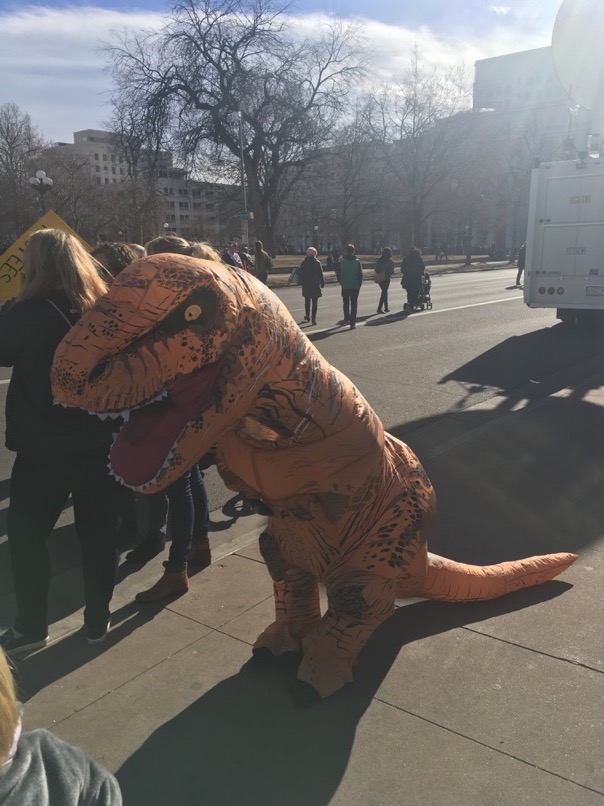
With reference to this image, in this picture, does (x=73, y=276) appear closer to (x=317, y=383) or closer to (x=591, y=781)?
(x=317, y=383)

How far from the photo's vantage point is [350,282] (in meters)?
14.4

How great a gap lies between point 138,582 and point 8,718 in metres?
2.65

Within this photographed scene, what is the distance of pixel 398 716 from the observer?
2449 mm

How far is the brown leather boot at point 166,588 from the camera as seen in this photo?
11.0ft

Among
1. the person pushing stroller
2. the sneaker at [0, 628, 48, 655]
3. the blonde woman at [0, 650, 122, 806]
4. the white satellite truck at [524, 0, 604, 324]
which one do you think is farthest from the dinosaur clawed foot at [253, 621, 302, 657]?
the person pushing stroller

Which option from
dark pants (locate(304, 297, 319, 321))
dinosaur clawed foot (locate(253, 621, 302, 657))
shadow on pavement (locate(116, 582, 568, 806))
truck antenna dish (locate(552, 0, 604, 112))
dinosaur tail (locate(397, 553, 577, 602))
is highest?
truck antenna dish (locate(552, 0, 604, 112))

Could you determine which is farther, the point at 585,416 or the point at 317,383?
the point at 585,416

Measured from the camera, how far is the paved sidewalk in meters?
2.14

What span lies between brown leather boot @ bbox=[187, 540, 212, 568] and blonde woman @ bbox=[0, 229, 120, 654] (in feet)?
2.59

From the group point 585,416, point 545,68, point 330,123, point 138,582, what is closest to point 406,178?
point 330,123

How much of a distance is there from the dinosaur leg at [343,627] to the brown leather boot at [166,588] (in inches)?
41.7

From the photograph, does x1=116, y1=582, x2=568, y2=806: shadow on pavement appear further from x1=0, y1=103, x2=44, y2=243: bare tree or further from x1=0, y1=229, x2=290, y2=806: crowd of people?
x1=0, y1=103, x2=44, y2=243: bare tree

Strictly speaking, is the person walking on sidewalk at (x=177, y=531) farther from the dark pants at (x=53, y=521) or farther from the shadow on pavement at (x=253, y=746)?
the shadow on pavement at (x=253, y=746)

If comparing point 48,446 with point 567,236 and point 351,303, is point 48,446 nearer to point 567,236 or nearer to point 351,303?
point 567,236
